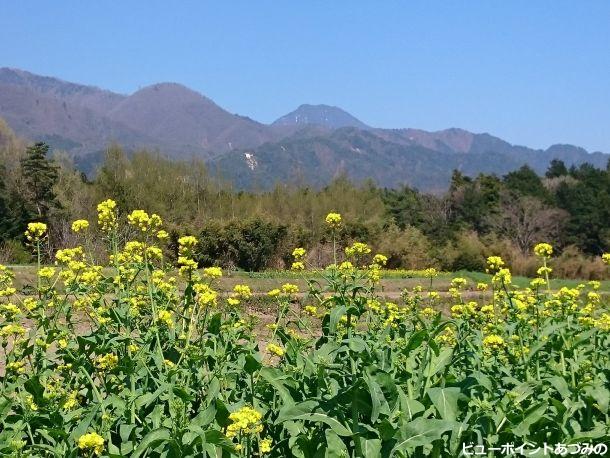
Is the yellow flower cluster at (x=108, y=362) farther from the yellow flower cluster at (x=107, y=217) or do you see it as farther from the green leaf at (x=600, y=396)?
the green leaf at (x=600, y=396)

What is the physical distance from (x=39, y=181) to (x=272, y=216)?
9.01m

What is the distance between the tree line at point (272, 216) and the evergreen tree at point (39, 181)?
4 centimetres

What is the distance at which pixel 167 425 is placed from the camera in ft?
8.04

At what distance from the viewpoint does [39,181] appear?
2734cm

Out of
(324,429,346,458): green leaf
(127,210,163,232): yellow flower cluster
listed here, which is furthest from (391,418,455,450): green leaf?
(127,210,163,232): yellow flower cluster

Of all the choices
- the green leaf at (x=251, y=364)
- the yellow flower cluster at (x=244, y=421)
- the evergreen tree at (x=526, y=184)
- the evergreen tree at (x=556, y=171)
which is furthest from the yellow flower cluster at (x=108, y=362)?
the evergreen tree at (x=556, y=171)

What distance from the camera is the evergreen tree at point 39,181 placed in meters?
26.8

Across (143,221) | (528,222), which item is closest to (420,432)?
(143,221)

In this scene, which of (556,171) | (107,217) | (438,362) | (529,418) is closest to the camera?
(529,418)

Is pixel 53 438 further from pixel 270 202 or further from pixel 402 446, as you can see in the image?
pixel 270 202

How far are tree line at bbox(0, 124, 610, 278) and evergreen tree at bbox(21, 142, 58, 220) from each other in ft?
0.13

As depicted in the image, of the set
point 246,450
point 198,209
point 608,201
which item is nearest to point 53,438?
point 246,450

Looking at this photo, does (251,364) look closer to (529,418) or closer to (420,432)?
(420,432)

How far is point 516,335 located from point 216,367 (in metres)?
1.58
